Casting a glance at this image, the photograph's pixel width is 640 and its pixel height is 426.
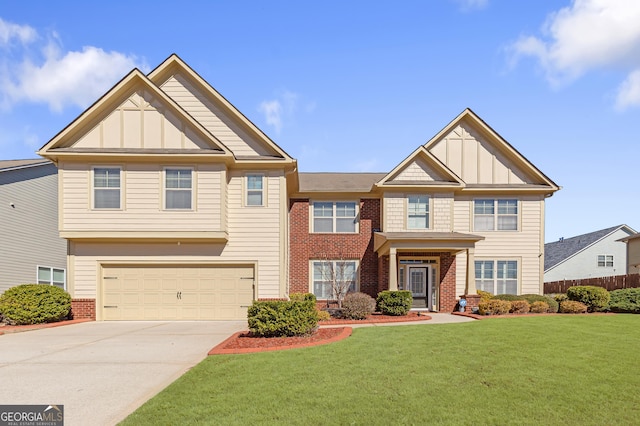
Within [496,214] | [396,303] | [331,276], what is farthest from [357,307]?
[496,214]

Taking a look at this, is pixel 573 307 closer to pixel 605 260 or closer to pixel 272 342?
pixel 272 342

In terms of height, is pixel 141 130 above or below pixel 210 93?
below

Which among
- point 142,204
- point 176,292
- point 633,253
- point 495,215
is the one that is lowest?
point 176,292

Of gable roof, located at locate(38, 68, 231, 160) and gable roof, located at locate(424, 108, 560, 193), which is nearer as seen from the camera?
gable roof, located at locate(38, 68, 231, 160)

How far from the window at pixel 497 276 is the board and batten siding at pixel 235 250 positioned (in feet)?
33.1

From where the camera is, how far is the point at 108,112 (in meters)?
18.2

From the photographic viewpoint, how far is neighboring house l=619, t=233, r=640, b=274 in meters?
34.0

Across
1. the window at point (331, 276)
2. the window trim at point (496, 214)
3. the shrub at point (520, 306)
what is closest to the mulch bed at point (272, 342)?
the shrub at point (520, 306)

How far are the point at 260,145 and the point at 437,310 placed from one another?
11.2 m

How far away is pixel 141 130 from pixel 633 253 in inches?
1375

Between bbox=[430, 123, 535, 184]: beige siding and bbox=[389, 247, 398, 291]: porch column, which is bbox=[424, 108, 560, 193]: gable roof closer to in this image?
bbox=[430, 123, 535, 184]: beige siding

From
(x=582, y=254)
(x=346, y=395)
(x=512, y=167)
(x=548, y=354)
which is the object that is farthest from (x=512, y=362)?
(x=582, y=254)

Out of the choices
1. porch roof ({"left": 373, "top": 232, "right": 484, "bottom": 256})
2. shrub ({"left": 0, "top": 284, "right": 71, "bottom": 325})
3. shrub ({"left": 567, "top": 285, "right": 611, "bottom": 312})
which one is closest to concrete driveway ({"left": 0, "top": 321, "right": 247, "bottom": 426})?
shrub ({"left": 0, "top": 284, "right": 71, "bottom": 325})

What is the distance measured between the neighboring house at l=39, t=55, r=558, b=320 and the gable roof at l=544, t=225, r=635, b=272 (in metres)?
26.9
